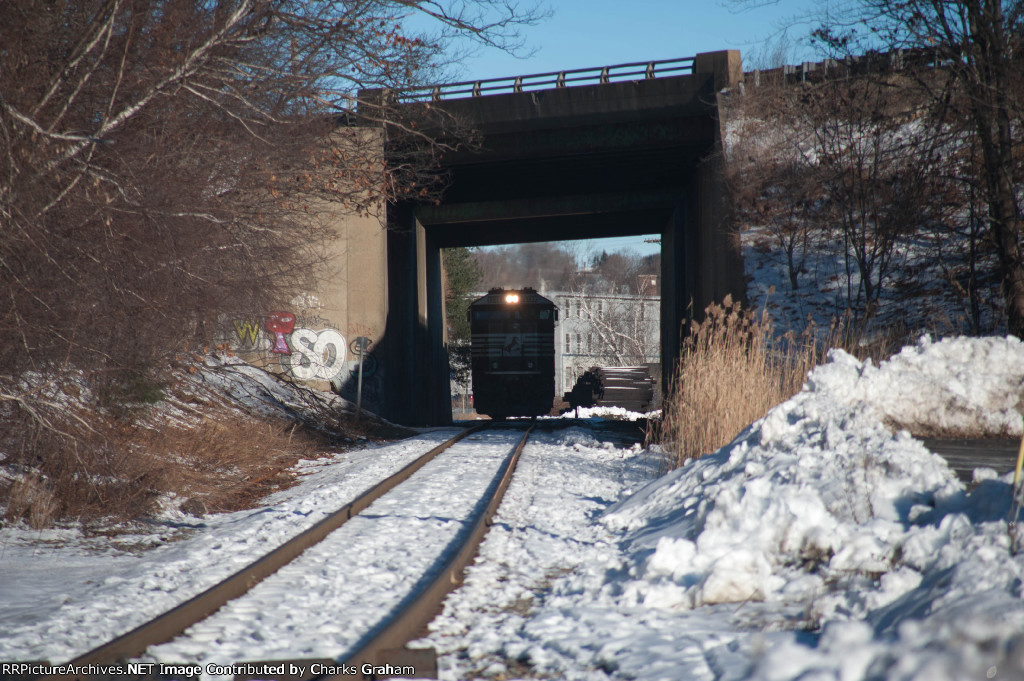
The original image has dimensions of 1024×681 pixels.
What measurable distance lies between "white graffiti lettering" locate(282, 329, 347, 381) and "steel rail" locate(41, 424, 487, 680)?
13.0 m

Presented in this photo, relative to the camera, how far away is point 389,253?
72.1 ft

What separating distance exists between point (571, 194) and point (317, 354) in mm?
9186

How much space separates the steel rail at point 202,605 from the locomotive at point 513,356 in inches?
612

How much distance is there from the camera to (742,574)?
12.8 ft

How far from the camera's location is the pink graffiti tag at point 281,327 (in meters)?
18.2

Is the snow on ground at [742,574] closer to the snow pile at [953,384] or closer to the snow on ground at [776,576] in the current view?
the snow on ground at [776,576]

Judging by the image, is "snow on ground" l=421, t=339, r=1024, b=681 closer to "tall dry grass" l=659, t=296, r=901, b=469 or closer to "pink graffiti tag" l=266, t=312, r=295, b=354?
"tall dry grass" l=659, t=296, r=901, b=469

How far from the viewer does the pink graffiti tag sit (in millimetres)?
18250

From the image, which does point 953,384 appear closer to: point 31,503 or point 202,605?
point 202,605

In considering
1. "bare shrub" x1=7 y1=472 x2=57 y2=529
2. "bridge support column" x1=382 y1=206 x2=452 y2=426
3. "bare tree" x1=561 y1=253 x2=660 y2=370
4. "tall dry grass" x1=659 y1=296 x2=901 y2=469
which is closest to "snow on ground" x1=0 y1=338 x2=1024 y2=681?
"bare shrub" x1=7 y1=472 x2=57 y2=529

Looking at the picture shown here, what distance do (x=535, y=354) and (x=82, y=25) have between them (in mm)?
16164


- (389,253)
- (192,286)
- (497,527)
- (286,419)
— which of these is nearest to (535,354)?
(389,253)

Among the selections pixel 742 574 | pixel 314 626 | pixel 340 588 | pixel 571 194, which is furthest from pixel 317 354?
pixel 742 574

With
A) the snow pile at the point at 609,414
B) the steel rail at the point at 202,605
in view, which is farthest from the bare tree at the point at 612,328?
the steel rail at the point at 202,605
